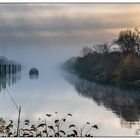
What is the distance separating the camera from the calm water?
24.0 feet

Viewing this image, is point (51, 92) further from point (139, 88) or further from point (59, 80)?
point (139, 88)

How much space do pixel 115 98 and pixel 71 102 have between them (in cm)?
33

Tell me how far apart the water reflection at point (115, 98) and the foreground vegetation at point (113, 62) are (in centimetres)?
5

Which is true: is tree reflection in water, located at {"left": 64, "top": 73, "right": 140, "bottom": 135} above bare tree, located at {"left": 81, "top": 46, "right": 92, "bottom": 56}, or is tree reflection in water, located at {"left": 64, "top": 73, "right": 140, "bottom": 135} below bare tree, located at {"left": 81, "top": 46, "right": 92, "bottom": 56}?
below

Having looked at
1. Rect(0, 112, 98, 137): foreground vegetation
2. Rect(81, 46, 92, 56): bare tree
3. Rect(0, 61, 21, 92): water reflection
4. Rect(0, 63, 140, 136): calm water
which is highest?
Rect(81, 46, 92, 56): bare tree

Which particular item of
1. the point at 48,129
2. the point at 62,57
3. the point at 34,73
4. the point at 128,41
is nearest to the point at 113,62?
the point at 128,41

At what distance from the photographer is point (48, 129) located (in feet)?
24.1

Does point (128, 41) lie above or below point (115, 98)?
above

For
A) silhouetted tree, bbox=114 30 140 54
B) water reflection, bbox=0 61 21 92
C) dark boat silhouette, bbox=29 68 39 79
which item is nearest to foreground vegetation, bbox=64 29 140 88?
silhouetted tree, bbox=114 30 140 54

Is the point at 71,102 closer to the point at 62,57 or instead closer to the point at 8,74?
the point at 62,57

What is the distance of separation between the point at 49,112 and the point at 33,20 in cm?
70

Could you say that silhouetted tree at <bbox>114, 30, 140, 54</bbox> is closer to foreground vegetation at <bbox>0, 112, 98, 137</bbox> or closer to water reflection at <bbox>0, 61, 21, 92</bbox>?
foreground vegetation at <bbox>0, 112, 98, 137</bbox>

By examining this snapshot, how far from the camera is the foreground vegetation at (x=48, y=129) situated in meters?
7.31

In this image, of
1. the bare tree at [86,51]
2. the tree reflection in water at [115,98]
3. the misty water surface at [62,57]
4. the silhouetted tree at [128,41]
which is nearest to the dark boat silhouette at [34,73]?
the misty water surface at [62,57]
